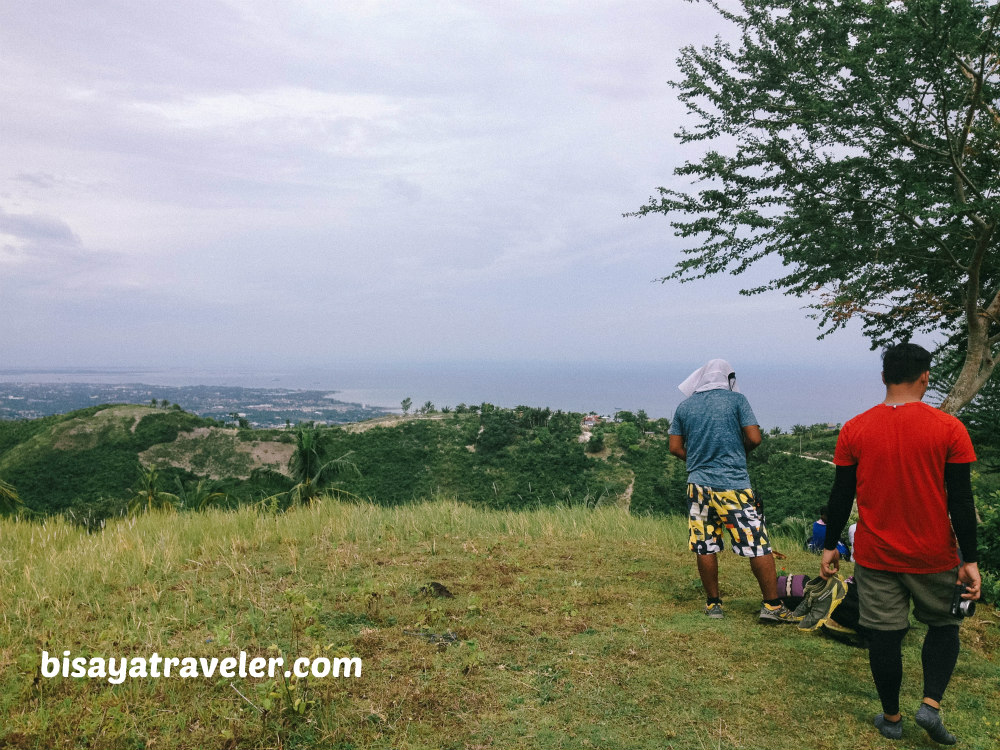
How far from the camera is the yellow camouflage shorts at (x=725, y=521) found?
4.97 m

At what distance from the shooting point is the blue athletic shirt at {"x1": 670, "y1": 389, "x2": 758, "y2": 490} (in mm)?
5055

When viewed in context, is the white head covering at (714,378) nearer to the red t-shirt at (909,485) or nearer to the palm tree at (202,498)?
the red t-shirt at (909,485)

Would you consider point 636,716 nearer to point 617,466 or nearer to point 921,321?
point 921,321

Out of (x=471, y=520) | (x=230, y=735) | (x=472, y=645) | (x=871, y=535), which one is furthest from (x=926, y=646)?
(x=471, y=520)

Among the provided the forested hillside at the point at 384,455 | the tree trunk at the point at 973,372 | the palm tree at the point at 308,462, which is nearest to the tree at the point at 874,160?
the tree trunk at the point at 973,372

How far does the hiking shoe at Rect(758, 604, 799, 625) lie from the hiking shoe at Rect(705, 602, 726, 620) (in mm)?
325

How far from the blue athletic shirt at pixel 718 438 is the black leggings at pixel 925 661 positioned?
5.63 ft

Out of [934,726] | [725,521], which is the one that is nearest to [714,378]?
[725,521]

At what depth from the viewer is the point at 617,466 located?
150ft

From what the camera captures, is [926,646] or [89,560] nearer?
[926,646]

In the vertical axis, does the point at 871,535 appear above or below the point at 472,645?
above

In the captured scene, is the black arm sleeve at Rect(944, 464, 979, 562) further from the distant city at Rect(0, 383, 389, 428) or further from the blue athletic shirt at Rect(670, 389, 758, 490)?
the distant city at Rect(0, 383, 389, 428)

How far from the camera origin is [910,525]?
129 inches

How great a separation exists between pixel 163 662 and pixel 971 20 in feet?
31.8
